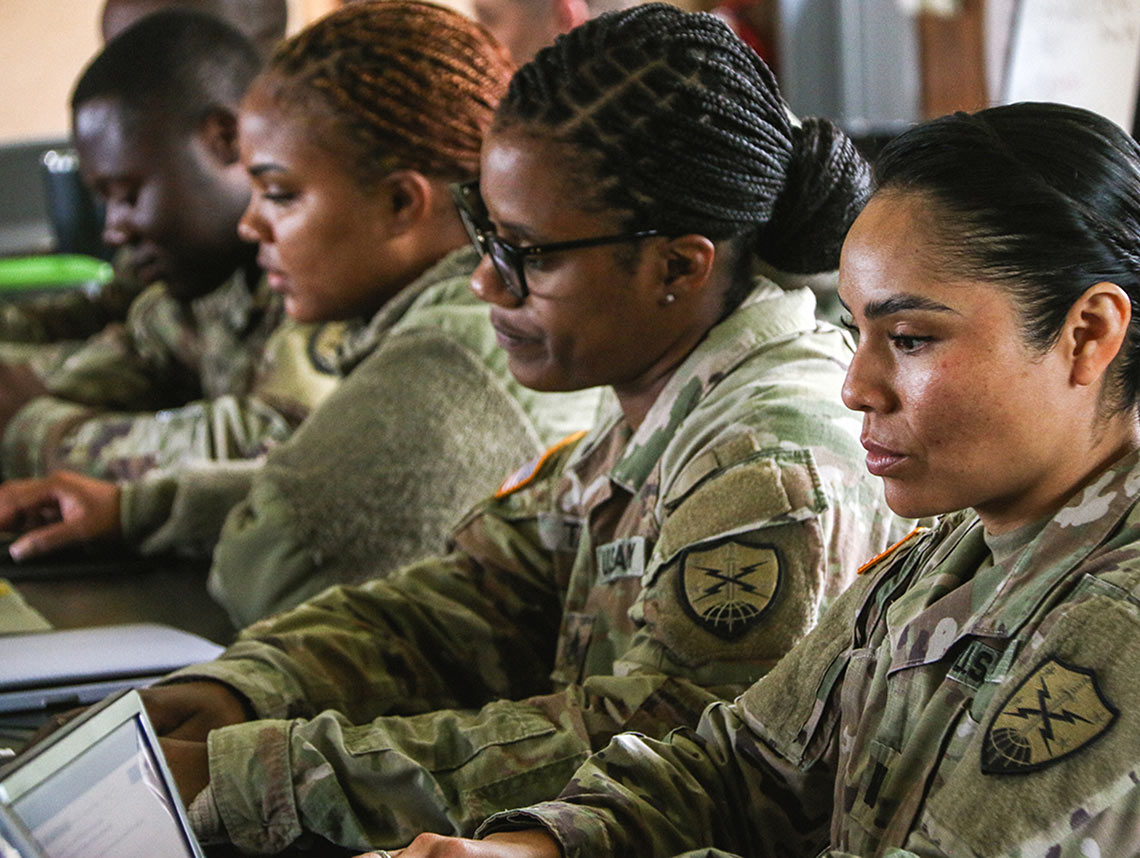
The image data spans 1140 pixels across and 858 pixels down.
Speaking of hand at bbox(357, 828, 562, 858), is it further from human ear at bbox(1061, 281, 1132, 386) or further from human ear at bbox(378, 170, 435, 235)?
human ear at bbox(378, 170, 435, 235)

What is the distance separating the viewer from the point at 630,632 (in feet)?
3.60

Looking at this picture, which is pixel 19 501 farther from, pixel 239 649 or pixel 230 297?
pixel 239 649

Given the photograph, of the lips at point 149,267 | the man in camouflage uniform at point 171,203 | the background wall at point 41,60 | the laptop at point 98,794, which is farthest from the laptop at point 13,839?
the background wall at point 41,60

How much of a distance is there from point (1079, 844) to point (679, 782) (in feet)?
0.88

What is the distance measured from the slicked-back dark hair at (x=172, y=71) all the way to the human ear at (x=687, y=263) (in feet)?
4.72

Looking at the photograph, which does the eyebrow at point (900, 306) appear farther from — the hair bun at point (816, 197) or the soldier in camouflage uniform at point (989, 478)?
the hair bun at point (816, 197)

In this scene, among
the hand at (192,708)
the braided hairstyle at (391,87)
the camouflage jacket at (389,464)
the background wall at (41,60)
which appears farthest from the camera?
the background wall at (41,60)

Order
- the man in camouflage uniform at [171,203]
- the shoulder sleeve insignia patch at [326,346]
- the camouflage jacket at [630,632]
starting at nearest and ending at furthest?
the camouflage jacket at [630,632], the shoulder sleeve insignia patch at [326,346], the man in camouflage uniform at [171,203]

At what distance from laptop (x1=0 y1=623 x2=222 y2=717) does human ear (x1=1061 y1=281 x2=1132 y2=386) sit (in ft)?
2.68

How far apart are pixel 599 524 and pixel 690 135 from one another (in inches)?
12.7

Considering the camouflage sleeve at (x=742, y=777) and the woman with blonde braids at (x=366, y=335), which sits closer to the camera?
the camouflage sleeve at (x=742, y=777)

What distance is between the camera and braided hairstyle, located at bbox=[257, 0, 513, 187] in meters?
1.67

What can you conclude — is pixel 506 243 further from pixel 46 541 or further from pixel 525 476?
pixel 46 541

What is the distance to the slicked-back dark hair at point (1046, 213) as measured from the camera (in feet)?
2.30
